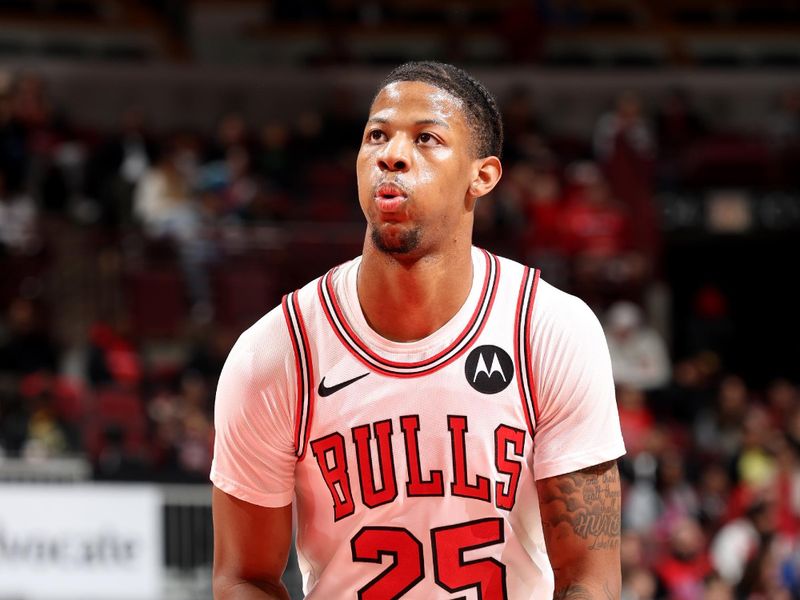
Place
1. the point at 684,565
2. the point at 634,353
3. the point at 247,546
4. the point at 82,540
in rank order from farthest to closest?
1. the point at 634,353
2. the point at 684,565
3. the point at 82,540
4. the point at 247,546

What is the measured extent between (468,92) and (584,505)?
0.89 m

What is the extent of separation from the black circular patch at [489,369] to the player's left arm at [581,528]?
225 millimetres

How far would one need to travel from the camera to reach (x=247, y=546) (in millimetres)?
2883

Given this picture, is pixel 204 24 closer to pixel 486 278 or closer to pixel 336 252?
pixel 336 252

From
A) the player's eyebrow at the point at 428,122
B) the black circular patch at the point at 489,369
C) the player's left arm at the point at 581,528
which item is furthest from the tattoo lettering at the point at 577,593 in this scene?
the player's eyebrow at the point at 428,122

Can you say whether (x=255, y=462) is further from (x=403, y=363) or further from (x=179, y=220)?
(x=179, y=220)

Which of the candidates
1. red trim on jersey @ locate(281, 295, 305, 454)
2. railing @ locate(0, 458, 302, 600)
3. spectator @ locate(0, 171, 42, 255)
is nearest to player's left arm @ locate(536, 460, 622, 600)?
→ red trim on jersey @ locate(281, 295, 305, 454)

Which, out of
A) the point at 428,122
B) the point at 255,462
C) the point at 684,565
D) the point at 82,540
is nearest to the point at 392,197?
the point at 428,122

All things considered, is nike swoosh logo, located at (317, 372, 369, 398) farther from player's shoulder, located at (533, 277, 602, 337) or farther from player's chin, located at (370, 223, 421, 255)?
player's shoulder, located at (533, 277, 602, 337)

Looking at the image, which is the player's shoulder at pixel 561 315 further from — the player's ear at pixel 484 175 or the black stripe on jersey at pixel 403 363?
the player's ear at pixel 484 175

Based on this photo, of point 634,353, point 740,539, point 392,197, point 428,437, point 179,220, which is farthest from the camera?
point 179,220

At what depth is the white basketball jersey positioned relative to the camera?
276cm

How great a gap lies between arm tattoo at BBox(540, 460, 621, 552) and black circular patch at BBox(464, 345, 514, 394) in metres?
0.23

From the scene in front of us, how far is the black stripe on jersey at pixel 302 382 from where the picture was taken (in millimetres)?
2824
